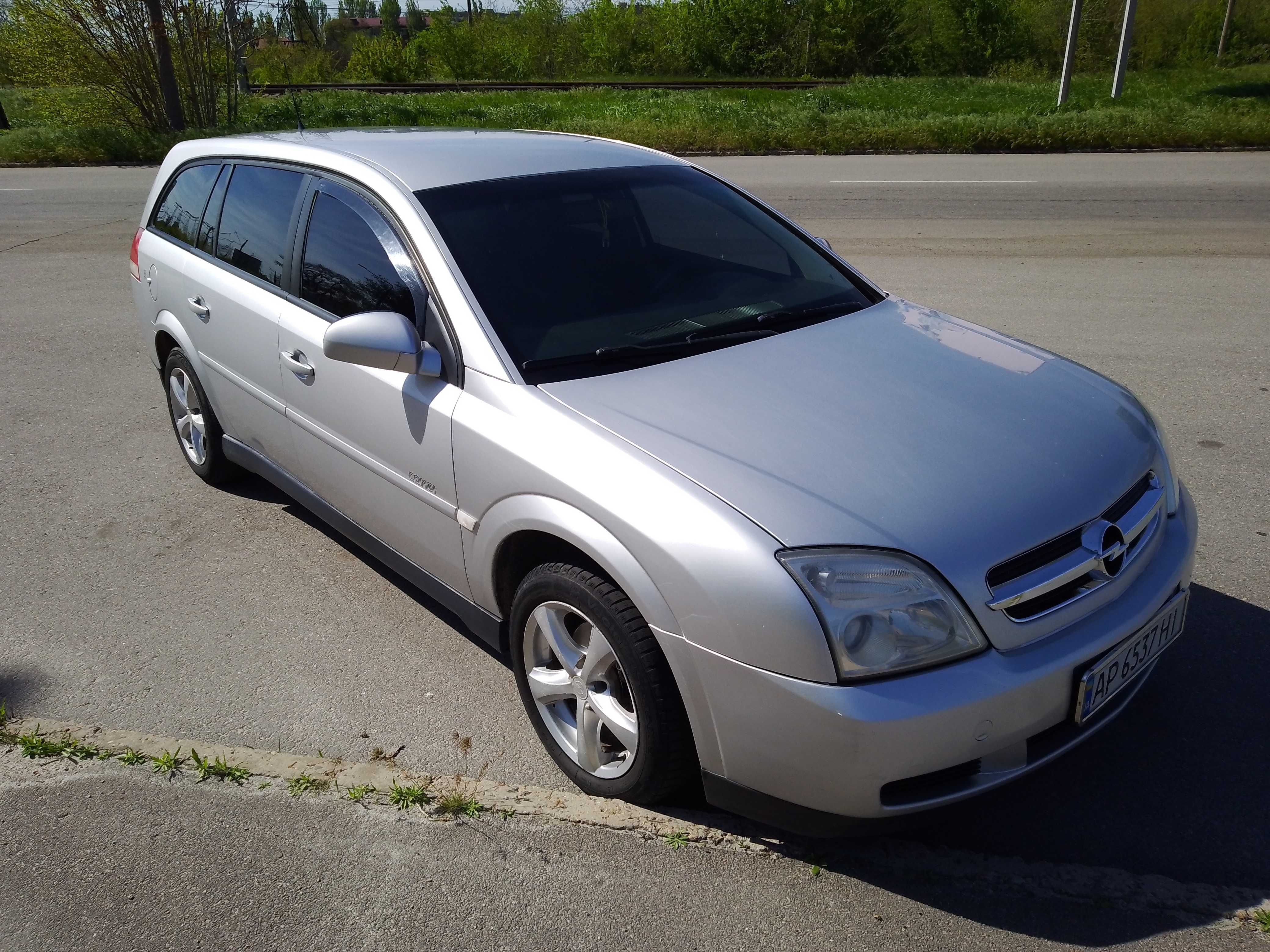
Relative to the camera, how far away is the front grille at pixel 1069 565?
231cm

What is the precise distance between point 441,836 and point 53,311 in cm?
766

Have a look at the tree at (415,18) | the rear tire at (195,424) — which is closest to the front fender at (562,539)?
the rear tire at (195,424)

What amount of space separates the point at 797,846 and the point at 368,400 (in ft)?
6.17

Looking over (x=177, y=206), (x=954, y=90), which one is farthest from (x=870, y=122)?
(x=177, y=206)

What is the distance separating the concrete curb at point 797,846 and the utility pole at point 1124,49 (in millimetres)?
20618

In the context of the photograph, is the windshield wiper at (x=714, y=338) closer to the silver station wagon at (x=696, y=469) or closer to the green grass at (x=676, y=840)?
the silver station wagon at (x=696, y=469)

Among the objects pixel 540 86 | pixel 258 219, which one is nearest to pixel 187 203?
pixel 258 219

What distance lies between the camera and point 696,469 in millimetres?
2428

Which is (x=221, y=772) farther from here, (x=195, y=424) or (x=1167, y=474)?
(x=1167, y=474)

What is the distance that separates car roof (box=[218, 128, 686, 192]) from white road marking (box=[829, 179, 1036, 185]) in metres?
10.6

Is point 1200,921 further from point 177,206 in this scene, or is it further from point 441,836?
point 177,206

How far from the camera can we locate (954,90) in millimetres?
26109

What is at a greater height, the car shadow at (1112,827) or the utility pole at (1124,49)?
the utility pole at (1124,49)

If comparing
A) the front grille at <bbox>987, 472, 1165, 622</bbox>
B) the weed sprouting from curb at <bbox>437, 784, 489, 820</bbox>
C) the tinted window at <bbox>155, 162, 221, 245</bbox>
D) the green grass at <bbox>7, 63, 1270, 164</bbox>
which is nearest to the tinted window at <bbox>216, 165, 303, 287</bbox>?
the tinted window at <bbox>155, 162, 221, 245</bbox>
